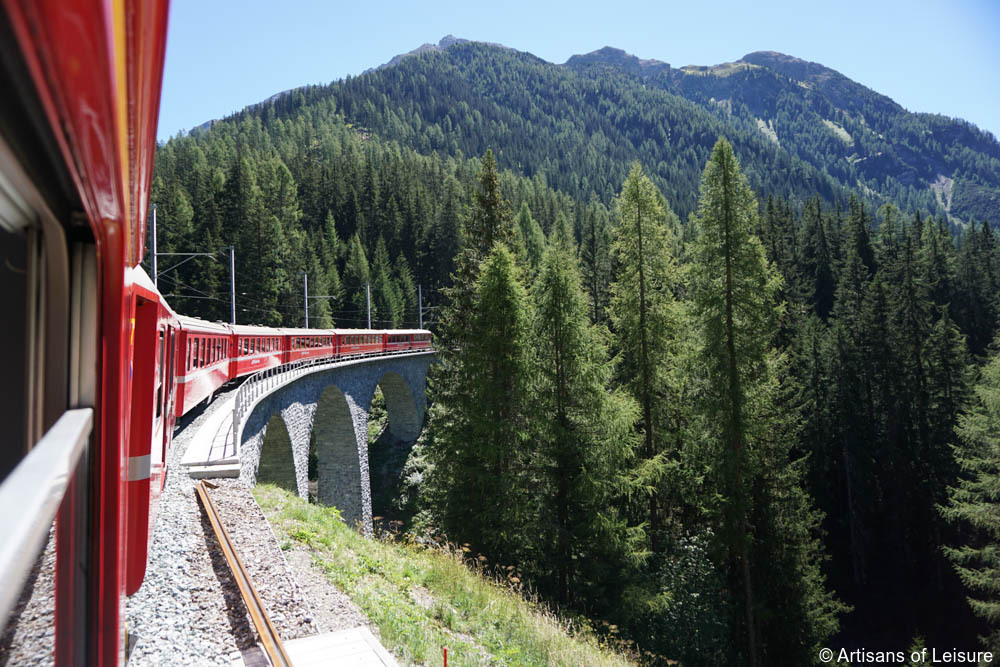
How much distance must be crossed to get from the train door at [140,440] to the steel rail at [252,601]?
1.65 meters

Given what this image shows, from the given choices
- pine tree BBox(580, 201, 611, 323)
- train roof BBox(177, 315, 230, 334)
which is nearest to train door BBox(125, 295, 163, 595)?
train roof BBox(177, 315, 230, 334)

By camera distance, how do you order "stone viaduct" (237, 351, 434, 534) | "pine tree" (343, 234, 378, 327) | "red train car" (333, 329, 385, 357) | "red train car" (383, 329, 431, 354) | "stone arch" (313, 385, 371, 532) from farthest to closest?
"pine tree" (343, 234, 378, 327) → "red train car" (383, 329, 431, 354) → "red train car" (333, 329, 385, 357) → "stone arch" (313, 385, 371, 532) → "stone viaduct" (237, 351, 434, 534)

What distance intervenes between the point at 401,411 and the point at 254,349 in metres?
22.7

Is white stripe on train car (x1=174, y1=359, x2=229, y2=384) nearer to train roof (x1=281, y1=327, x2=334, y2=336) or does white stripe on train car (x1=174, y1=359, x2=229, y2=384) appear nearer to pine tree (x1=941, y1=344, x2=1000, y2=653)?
train roof (x1=281, y1=327, x2=334, y2=336)

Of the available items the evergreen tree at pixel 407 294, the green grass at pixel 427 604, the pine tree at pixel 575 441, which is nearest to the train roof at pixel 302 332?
the pine tree at pixel 575 441

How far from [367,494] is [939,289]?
6181 cm

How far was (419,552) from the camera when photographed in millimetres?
11094

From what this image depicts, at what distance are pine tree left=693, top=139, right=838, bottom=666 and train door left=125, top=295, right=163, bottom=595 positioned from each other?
48.8ft

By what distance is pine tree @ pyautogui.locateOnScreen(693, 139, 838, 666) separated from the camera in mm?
16172

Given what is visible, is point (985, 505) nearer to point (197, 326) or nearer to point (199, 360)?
point (199, 360)

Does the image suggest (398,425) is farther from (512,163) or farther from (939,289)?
(512,163)

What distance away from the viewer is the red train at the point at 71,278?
66 centimetres

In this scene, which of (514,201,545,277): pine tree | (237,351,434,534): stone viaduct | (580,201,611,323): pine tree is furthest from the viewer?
(514,201,545,277): pine tree

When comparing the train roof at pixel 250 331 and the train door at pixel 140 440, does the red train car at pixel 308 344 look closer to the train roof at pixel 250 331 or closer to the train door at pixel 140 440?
the train roof at pixel 250 331
